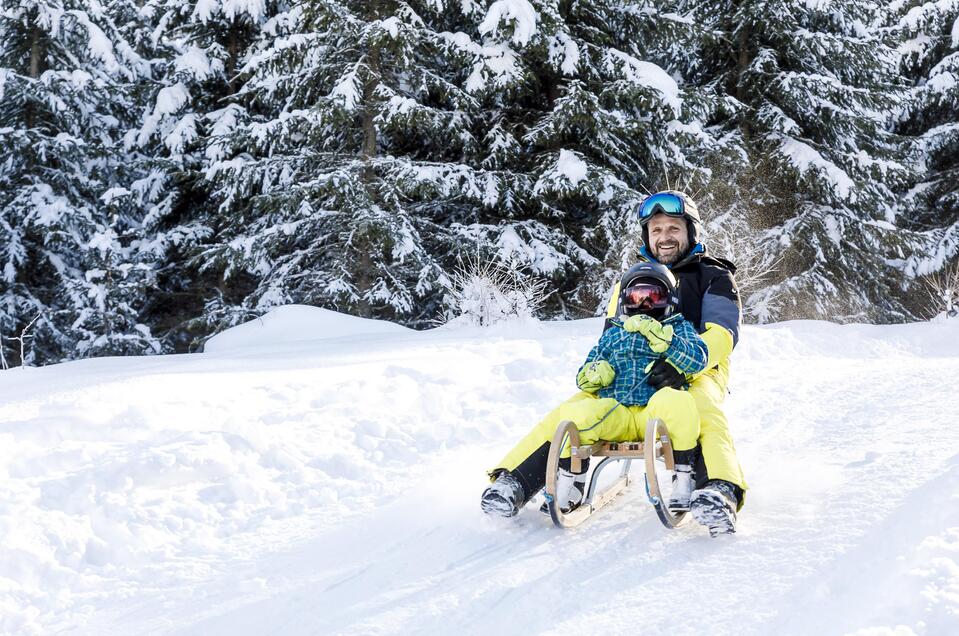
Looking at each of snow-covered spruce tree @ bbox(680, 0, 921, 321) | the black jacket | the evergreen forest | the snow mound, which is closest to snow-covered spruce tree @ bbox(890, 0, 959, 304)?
the evergreen forest

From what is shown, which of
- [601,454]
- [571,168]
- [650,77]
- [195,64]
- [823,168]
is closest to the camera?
[601,454]

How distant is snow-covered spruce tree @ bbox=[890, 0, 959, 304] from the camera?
16312 millimetres

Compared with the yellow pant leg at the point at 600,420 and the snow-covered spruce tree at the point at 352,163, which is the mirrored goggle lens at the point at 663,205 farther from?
the snow-covered spruce tree at the point at 352,163

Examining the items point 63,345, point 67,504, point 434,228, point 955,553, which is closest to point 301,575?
point 67,504

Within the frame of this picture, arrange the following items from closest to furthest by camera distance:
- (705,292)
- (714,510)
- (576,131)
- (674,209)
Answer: (714,510) → (705,292) → (674,209) → (576,131)

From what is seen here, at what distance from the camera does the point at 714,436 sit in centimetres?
322

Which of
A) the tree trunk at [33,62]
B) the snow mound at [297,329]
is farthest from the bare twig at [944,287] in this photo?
the tree trunk at [33,62]

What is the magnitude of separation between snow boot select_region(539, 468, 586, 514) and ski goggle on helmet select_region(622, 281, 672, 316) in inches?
Answer: 29.9

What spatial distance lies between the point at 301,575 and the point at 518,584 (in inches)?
33.3

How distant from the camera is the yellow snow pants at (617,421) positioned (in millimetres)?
3176

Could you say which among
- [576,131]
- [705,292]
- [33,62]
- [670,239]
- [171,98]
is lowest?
[705,292]

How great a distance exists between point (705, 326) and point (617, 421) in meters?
0.66

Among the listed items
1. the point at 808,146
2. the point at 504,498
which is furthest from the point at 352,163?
the point at 504,498

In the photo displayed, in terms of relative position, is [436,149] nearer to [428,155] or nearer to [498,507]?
[428,155]
